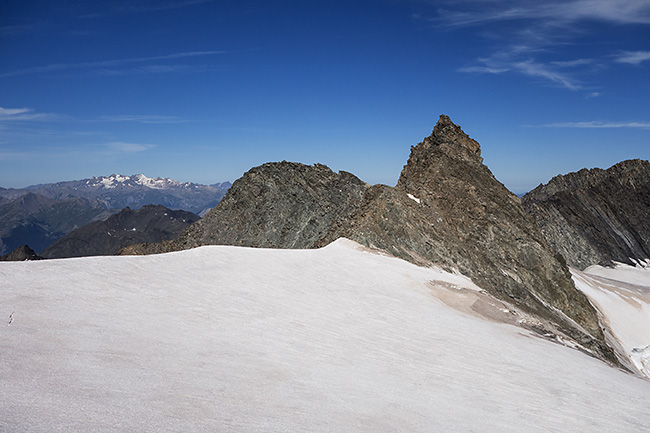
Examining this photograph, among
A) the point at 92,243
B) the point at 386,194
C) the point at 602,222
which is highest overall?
the point at 602,222

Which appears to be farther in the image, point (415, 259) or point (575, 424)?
point (415, 259)

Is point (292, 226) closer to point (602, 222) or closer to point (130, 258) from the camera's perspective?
point (130, 258)

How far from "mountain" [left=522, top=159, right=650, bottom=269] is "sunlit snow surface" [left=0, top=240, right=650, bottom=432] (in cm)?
4898

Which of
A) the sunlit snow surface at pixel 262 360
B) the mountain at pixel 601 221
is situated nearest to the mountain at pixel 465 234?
the sunlit snow surface at pixel 262 360

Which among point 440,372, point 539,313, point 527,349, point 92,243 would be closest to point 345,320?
point 440,372

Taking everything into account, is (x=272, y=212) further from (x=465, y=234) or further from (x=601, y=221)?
(x=601, y=221)

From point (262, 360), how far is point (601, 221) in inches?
2570

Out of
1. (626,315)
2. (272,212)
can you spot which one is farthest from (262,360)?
(272,212)

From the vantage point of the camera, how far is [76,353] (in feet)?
24.4

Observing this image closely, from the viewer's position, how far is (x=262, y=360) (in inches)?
342

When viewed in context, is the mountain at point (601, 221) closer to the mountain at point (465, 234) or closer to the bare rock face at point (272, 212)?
the bare rock face at point (272, 212)

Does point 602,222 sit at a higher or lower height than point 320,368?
higher

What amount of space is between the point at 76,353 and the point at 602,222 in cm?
6776

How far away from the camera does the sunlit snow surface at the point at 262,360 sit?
6355 mm
